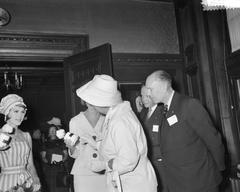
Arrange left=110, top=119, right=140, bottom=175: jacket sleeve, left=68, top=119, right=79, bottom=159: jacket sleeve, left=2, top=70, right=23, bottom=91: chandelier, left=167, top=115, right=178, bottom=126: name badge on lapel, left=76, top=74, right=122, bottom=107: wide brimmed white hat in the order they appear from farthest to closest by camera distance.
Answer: left=2, top=70, right=23, bottom=91: chandelier, left=68, top=119, right=79, bottom=159: jacket sleeve, left=167, top=115, right=178, bottom=126: name badge on lapel, left=76, top=74, right=122, bottom=107: wide brimmed white hat, left=110, top=119, right=140, bottom=175: jacket sleeve

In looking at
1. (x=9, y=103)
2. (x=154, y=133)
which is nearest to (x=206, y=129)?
(x=154, y=133)

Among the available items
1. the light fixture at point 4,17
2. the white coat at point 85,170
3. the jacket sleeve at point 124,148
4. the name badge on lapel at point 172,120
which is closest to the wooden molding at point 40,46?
the light fixture at point 4,17

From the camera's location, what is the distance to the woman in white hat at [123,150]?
193 centimetres

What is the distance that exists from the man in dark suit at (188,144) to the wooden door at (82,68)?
103 cm

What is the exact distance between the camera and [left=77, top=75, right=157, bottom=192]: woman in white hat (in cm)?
193

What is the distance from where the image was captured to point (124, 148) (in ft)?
6.30

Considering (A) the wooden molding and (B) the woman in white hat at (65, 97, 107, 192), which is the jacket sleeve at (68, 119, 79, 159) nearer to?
(B) the woman in white hat at (65, 97, 107, 192)

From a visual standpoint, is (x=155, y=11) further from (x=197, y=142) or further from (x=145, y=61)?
(x=197, y=142)

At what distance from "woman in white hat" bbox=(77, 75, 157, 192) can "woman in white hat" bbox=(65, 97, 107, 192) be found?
0.55 m

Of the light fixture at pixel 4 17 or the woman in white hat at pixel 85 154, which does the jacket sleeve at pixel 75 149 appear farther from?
the light fixture at pixel 4 17

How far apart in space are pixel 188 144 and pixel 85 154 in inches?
37.2

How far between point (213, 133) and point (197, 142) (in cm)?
15

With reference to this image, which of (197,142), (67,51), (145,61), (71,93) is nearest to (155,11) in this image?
(145,61)

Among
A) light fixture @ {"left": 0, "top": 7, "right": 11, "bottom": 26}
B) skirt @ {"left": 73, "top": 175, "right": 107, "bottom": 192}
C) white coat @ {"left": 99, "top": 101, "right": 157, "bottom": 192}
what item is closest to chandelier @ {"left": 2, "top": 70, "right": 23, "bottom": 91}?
light fixture @ {"left": 0, "top": 7, "right": 11, "bottom": 26}
